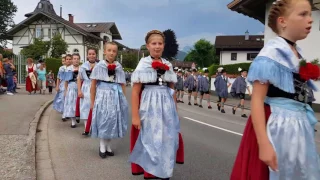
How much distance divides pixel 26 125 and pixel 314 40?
13.6m

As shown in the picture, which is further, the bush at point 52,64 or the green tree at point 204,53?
the green tree at point 204,53

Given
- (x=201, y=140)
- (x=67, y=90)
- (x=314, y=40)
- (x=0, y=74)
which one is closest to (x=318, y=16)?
(x=314, y=40)

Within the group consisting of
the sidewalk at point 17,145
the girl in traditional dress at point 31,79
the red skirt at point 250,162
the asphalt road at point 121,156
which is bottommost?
the asphalt road at point 121,156

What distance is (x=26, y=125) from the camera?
7.99 metres

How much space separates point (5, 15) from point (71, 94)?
199ft

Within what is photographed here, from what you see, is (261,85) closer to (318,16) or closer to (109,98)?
(109,98)

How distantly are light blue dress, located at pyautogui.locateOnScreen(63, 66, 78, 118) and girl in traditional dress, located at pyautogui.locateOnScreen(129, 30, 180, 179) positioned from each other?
5097mm

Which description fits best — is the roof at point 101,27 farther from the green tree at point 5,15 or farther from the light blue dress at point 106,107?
the light blue dress at point 106,107

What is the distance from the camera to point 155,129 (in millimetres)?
3852

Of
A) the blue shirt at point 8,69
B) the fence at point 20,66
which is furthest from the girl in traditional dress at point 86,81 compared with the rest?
the fence at point 20,66

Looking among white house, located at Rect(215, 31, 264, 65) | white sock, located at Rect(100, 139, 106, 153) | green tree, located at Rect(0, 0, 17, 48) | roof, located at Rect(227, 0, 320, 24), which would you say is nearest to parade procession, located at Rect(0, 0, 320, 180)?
white sock, located at Rect(100, 139, 106, 153)

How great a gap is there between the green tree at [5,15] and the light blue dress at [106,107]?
61.0 metres

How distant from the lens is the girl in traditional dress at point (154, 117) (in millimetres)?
3807

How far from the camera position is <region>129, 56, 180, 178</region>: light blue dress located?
3.80m
